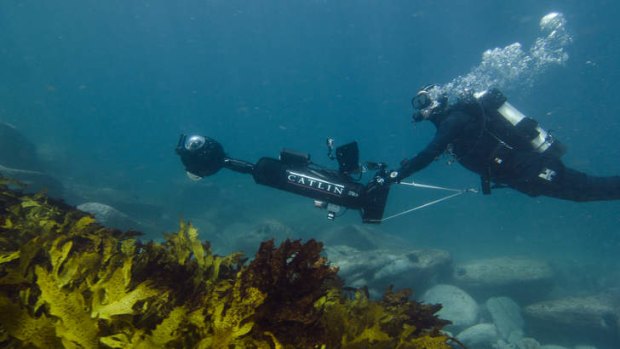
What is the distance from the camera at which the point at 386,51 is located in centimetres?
8969

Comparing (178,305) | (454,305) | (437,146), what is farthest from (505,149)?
(178,305)

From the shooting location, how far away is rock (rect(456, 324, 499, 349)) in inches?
341

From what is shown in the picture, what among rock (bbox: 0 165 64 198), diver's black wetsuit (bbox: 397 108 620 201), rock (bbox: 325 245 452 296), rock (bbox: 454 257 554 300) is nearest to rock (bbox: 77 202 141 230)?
rock (bbox: 0 165 64 198)

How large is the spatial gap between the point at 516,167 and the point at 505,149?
0.42 metres

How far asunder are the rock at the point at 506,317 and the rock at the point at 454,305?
0.95 meters

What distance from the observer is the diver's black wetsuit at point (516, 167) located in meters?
6.58

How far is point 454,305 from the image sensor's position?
10445mm

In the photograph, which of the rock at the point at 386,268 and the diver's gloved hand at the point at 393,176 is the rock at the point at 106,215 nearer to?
the rock at the point at 386,268

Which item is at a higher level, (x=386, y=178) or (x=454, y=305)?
(x=386, y=178)

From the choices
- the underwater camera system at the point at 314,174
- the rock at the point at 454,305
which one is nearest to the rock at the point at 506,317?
the rock at the point at 454,305

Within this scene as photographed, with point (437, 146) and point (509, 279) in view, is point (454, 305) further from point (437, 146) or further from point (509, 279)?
point (437, 146)

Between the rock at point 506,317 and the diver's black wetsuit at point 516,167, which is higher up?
the diver's black wetsuit at point 516,167

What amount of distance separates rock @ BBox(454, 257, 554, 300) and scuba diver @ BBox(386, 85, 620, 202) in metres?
7.99

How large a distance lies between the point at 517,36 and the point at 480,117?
71.1 meters
